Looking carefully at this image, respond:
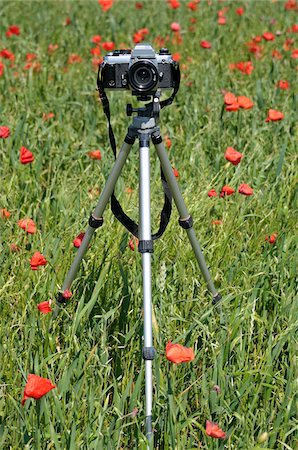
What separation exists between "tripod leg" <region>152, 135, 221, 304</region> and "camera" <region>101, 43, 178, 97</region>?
166 millimetres

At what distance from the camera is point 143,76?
94.1 inches

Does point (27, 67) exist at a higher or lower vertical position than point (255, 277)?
higher

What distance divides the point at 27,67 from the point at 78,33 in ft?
5.37

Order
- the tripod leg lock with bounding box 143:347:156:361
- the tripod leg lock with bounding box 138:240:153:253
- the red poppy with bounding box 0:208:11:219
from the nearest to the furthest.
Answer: the tripod leg lock with bounding box 143:347:156:361 < the tripod leg lock with bounding box 138:240:153:253 < the red poppy with bounding box 0:208:11:219

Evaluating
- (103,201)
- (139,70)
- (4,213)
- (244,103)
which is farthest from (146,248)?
(244,103)

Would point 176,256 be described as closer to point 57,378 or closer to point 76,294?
point 76,294

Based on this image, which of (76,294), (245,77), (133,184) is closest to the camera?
(76,294)

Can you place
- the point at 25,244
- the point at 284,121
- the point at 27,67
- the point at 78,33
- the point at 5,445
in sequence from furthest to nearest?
the point at 78,33, the point at 27,67, the point at 284,121, the point at 25,244, the point at 5,445

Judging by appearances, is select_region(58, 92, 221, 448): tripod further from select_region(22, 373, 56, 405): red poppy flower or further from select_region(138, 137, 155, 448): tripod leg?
select_region(22, 373, 56, 405): red poppy flower

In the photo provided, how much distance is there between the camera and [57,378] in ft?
8.72

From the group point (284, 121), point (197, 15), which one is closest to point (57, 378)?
→ point (284, 121)

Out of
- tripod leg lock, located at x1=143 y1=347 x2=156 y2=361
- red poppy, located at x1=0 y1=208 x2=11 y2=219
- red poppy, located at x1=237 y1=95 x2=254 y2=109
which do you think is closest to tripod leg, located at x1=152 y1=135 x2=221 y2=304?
tripod leg lock, located at x1=143 y1=347 x2=156 y2=361

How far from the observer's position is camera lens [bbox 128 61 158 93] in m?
2.37

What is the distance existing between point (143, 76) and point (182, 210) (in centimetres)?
51
